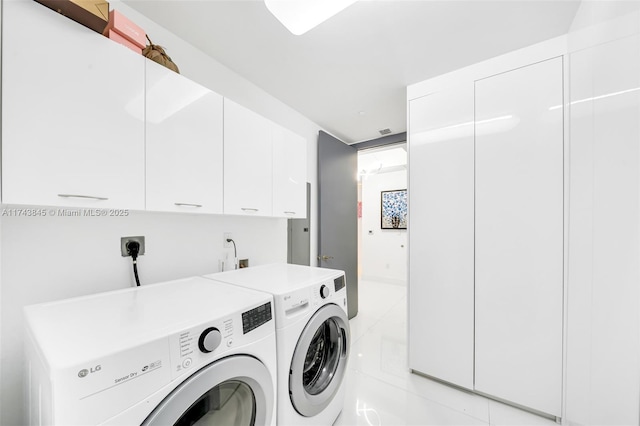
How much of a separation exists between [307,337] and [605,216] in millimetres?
1411

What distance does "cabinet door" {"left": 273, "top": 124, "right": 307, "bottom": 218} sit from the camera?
6.10 feet

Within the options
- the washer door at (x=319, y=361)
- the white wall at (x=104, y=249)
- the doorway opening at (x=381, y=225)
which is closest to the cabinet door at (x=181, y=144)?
the white wall at (x=104, y=249)

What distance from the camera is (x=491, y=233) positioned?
180 centimetres

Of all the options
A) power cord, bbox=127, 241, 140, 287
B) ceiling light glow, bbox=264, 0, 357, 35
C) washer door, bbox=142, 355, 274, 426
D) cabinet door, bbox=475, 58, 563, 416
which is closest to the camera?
washer door, bbox=142, 355, 274, 426

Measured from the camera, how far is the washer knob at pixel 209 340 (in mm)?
767

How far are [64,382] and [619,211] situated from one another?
176 cm

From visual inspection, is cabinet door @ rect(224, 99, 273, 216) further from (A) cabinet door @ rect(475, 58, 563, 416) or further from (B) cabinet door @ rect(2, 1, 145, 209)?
(A) cabinet door @ rect(475, 58, 563, 416)

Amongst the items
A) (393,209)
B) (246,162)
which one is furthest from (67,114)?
(393,209)

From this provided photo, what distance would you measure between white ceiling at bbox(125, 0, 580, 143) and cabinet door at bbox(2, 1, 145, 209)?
671mm

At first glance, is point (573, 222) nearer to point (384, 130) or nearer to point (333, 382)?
point (333, 382)

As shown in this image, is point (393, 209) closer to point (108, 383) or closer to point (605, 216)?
point (605, 216)

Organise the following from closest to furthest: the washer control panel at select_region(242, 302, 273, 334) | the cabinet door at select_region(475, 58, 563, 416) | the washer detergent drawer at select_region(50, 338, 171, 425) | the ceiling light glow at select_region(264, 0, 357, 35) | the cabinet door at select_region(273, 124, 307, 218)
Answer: the washer detergent drawer at select_region(50, 338, 171, 425) → the washer control panel at select_region(242, 302, 273, 334) → the ceiling light glow at select_region(264, 0, 357, 35) → the cabinet door at select_region(475, 58, 563, 416) → the cabinet door at select_region(273, 124, 307, 218)

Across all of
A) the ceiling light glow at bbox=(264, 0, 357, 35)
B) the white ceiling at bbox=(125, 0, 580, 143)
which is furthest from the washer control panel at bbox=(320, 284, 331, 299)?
the white ceiling at bbox=(125, 0, 580, 143)

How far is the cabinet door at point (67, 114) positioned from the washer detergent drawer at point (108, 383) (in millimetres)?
653
